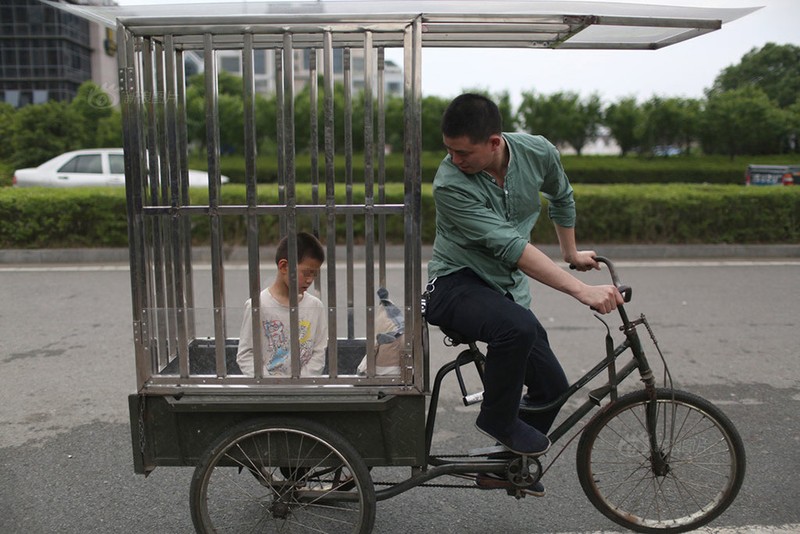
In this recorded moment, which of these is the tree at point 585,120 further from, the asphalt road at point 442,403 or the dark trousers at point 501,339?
the dark trousers at point 501,339

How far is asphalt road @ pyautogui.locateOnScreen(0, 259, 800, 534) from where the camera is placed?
3.20m

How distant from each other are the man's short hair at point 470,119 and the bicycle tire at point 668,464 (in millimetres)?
1124

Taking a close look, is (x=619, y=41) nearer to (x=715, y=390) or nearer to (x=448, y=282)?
(x=448, y=282)

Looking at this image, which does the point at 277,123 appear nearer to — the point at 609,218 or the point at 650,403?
the point at 650,403

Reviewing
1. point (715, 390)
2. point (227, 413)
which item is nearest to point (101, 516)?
point (227, 413)

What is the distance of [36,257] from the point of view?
9.45 metres

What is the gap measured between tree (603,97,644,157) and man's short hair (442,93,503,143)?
23.6 metres

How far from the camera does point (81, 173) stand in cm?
1412

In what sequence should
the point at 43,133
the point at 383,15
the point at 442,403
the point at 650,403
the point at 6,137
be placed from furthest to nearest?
the point at 6,137 → the point at 43,133 → the point at 442,403 → the point at 650,403 → the point at 383,15

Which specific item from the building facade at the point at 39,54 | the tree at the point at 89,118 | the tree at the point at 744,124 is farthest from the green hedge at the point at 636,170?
the building facade at the point at 39,54

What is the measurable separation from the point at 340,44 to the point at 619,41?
1.14 m

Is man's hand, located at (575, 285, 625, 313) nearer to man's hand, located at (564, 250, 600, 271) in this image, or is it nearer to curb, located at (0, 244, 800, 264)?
man's hand, located at (564, 250, 600, 271)

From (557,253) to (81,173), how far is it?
30.2ft

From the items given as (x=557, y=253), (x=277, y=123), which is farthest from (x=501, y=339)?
(x=557, y=253)
